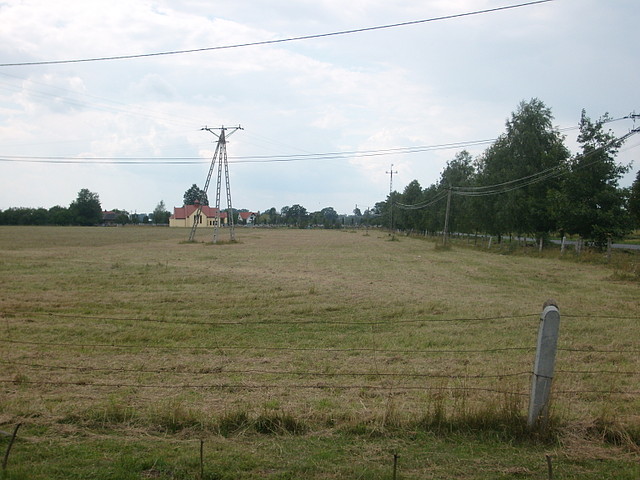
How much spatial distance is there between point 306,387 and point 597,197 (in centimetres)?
A: 3645

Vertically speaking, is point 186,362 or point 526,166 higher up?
point 526,166

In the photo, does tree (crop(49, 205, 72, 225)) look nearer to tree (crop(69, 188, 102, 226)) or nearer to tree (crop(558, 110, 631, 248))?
tree (crop(69, 188, 102, 226))

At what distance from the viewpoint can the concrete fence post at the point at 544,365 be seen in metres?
4.76

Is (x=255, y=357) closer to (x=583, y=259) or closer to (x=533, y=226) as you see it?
(x=583, y=259)

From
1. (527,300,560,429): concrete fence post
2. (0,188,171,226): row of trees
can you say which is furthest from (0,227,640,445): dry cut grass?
(0,188,171,226): row of trees

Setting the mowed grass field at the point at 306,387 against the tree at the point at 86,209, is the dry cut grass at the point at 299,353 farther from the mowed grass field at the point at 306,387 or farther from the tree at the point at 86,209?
the tree at the point at 86,209

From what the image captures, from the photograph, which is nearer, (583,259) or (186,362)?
(186,362)

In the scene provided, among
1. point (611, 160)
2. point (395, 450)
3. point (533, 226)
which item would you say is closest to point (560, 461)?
point (395, 450)

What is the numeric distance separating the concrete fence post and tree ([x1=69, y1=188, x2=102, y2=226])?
5491 inches

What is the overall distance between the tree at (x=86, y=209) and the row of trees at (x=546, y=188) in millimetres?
99211

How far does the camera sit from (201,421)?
546 centimetres

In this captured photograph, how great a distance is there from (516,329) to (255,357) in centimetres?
644

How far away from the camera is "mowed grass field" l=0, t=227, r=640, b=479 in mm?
4637

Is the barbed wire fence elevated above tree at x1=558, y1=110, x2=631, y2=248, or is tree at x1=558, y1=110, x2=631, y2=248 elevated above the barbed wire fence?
tree at x1=558, y1=110, x2=631, y2=248
